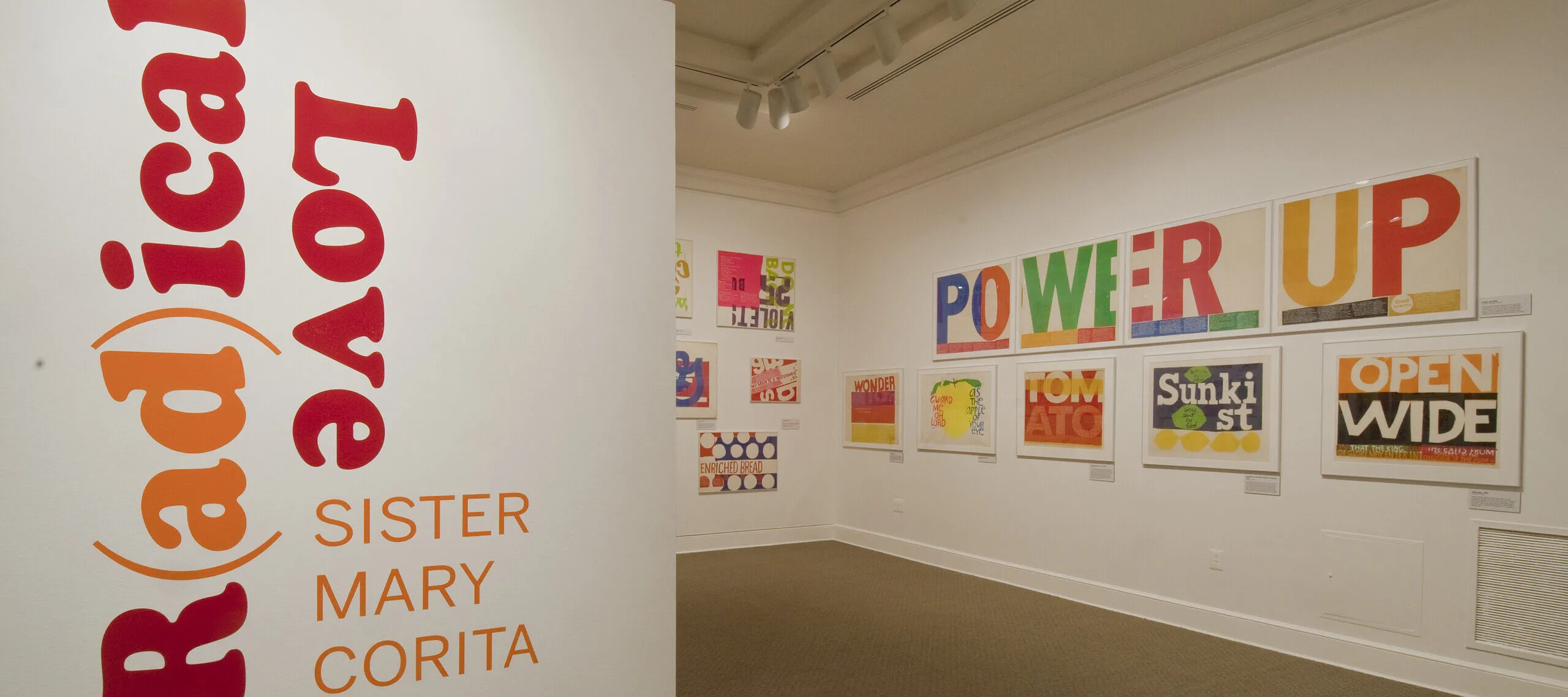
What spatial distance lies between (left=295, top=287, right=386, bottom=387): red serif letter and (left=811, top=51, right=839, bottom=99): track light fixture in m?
3.55

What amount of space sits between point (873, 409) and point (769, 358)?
1.12 m

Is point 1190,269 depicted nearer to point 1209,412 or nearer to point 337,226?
point 1209,412

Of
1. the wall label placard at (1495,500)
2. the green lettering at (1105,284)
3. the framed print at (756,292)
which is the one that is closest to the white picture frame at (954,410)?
the green lettering at (1105,284)

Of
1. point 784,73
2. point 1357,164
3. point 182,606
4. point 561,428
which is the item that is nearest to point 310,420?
point 182,606

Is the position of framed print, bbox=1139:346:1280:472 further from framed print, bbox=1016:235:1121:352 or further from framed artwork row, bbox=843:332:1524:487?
framed print, bbox=1016:235:1121:352

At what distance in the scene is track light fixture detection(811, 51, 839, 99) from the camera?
4.73m

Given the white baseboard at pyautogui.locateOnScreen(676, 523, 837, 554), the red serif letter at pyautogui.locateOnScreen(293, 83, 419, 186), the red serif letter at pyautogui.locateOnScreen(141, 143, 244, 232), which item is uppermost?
the red serif letter at pyautogui.locateOnScreen(293, 83, 419, 186)

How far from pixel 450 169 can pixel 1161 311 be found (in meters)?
4.23

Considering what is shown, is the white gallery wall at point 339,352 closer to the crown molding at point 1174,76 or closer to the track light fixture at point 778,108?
the track light fixture at point 778,108

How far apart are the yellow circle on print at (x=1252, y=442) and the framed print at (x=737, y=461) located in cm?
412

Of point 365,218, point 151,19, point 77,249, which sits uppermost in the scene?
point 151,19

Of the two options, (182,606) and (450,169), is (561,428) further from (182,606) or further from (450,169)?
(182,606)

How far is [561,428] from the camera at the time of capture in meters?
2.08

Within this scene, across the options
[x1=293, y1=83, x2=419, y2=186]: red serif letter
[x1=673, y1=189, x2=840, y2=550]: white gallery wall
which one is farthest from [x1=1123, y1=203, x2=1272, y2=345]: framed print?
[x1=293, y1=83, x2=419, y2=186]: red serif letter
